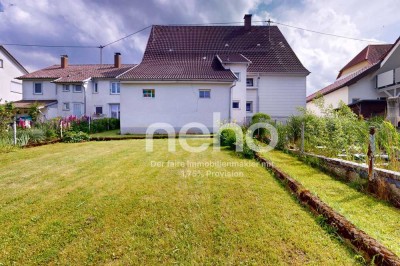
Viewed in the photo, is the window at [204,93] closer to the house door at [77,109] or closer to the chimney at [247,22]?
the chimney at [247,22]

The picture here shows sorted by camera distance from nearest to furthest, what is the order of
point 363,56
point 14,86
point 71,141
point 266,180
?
1. point 266,180
2. point 71,141
3. point 363,56
4. point 14,86

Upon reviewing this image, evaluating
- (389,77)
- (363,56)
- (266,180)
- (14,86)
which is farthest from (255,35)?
(14,86)

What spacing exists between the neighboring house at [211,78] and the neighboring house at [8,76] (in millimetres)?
21649

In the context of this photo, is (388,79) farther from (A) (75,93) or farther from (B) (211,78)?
(A) (75,93)

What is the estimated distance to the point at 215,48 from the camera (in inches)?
848

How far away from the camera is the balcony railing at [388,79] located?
15.5 meters

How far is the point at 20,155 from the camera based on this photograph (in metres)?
7.16

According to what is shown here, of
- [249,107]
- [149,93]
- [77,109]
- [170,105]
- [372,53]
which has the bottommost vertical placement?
[170,105]

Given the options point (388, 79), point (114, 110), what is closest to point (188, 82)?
point (114, 110)

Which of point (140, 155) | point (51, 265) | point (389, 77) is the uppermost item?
point (389, 77)

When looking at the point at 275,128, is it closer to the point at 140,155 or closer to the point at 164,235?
the point at 140,155

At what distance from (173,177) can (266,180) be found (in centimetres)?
216

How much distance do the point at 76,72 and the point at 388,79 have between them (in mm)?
32176

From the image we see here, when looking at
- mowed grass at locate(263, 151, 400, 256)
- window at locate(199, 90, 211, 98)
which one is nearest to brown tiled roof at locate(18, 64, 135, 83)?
window at locate(199, 90, 211, 98)
